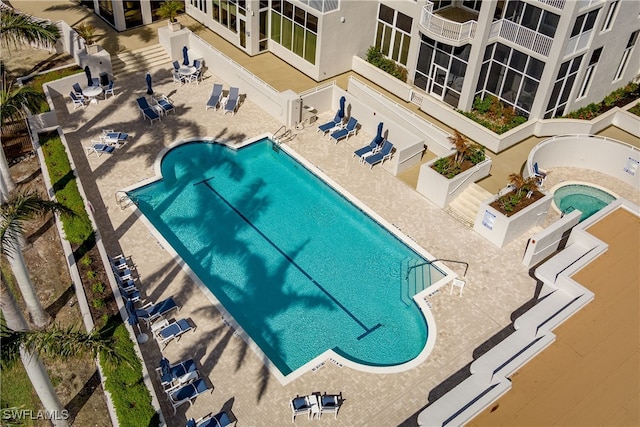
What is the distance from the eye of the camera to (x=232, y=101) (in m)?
30.4

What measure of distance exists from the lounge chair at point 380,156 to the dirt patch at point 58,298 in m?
13.2

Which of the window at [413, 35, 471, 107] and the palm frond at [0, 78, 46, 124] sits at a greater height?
the palm frond at [0, 78, 46, 124]

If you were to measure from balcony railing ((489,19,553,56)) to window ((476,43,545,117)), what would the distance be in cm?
53

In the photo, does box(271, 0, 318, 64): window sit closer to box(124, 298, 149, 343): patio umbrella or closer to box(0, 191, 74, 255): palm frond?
box(124, 298, 149, 343): patio umbrella

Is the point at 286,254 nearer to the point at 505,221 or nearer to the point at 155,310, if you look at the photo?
the point at 155,310

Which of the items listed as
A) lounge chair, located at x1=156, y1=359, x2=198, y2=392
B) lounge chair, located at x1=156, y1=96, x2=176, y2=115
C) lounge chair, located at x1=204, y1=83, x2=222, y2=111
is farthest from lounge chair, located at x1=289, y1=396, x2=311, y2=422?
lounge chair, located at x1=156, y1=96, x2=176, y2=115

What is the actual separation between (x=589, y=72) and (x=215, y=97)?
1798 cm

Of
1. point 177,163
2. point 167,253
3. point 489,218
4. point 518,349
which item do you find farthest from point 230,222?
point 518,349

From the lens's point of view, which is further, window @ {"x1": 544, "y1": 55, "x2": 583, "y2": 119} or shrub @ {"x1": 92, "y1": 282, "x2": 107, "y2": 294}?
window @ {"x1": 544, "y1": 55, "x2": 583, "y2": 119}

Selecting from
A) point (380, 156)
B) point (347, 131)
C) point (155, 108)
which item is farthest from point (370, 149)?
point (155, 108)

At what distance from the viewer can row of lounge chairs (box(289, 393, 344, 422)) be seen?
17953mm

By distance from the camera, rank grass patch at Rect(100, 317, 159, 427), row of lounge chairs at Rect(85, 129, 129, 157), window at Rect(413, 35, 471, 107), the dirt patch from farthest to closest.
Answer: window at Rect(413, 35, 471, 107), row of lounge chairs at Rect(85, 129, 129, 157), the dirt patch, grass patch at Rect(100, 317, 159, 427)

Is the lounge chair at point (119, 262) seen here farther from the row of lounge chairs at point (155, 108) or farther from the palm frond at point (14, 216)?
the row of lounge chairs at point (155, 108)

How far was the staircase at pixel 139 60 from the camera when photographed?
107ft
